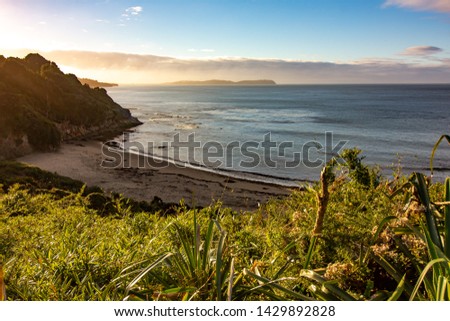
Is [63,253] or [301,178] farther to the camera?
[301,178]

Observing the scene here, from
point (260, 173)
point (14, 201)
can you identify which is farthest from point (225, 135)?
point (14, 201)

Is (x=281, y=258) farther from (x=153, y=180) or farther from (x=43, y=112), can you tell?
(x=43, y=112)

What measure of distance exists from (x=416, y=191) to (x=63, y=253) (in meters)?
3.46

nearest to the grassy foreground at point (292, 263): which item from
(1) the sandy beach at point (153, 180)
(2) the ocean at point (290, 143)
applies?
(1) the sandy beach at point (153, 180)

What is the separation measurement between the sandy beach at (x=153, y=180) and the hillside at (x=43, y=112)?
85.6 inches

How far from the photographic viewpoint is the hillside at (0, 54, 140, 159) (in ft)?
131

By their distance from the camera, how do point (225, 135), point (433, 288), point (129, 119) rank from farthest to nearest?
point (129, 119), point (225, 135), point (433, 288)

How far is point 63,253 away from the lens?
13.1 ft

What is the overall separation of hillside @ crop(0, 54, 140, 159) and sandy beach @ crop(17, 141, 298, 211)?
218cm

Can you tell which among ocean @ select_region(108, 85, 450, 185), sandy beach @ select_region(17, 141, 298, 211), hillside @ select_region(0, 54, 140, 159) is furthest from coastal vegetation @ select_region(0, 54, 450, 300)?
hillside @ select_region(0, 54, 140, 159)

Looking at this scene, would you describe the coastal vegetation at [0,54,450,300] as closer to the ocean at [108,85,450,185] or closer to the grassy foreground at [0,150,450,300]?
the grassy foreground at [0,150,450,300]

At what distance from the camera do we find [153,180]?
32281mm

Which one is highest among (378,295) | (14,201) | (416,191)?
(416,191)
